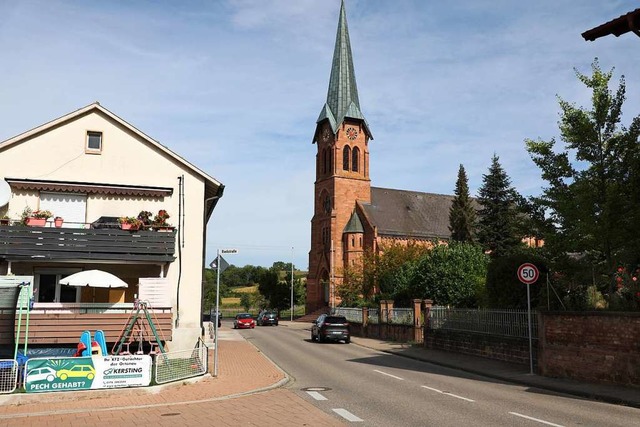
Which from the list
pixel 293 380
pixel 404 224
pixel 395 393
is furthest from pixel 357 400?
pixel 404 224

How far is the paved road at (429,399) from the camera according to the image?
10.0 m

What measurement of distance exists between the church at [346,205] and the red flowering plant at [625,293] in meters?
45.3

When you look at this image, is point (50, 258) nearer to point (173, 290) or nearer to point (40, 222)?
point (40, 222)

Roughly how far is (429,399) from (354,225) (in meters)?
54.0

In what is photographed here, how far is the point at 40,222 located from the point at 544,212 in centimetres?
1657

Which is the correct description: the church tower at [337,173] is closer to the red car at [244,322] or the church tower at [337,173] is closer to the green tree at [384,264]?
the green tree at [384,264]

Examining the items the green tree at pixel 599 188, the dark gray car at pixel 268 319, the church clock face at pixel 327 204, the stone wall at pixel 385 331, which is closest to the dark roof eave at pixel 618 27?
the green tree at pixel 599 188

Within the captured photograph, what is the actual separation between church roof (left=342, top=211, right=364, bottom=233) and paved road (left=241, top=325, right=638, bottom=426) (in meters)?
45.5

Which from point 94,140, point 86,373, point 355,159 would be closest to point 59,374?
point 86,373

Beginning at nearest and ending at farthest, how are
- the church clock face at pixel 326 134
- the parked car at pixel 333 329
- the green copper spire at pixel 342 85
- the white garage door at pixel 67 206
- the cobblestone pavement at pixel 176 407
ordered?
the cobblestone pavement at pixel 176 407 < the white garage door at pixel 67 206 < the parked car at pixel 333 329 < the green copper spire at pixel 342 85 < the church clock face at pixel 326 134

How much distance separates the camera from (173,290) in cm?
2005

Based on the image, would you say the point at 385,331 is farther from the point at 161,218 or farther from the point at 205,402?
the point at 205,402

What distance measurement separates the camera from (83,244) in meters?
18.2

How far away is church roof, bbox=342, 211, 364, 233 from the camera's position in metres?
65.9
